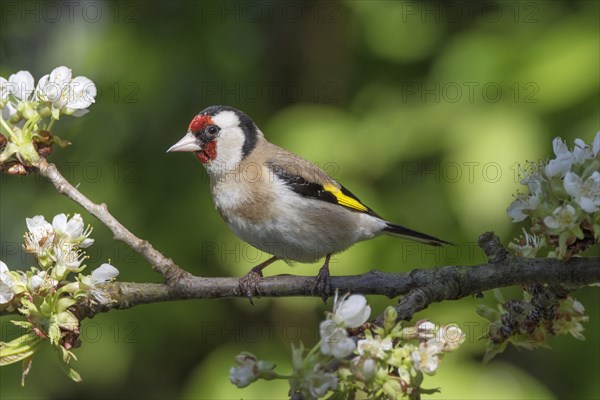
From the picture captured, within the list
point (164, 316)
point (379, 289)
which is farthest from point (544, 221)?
point (164, 316)

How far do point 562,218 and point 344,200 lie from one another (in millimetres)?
1907

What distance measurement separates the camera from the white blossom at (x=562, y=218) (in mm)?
1827

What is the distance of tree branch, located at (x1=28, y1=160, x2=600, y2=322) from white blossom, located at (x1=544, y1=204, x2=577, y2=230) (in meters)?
0.12

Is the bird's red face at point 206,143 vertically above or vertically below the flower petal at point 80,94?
above

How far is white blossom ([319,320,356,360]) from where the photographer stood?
161cm

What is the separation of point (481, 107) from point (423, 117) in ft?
0.89

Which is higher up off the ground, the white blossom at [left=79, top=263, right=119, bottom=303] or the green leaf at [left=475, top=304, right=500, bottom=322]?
the white blossom at [left=79, top=263, right=119, bottom=303]

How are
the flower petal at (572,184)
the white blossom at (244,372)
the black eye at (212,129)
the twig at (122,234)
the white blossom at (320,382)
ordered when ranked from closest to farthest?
the white blossom at (320,382) → the white blossom at (244,372) → the flower petal at (572,184) → the twig at (122,234) → the black eye at (212,129)

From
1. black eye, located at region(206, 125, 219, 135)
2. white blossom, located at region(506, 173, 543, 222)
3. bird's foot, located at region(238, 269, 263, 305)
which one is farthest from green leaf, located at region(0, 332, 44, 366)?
black eye, located at region(206, 125, 219, 135)

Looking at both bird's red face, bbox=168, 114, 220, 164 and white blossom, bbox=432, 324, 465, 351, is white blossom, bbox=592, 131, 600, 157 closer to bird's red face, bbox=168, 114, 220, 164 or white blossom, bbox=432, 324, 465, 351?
white blossom, bbox=432, 324, 465, 351

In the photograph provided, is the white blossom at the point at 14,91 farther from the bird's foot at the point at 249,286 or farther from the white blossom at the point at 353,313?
the white blossom at the point at 353,313

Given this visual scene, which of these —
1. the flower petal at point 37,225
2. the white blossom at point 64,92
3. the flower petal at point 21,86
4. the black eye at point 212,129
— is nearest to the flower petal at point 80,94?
the white blossom at point 64,92

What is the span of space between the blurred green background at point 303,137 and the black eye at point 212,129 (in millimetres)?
264

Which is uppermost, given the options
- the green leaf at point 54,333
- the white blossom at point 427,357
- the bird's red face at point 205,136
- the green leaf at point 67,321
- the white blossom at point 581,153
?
the bird's red face at point 205,136
